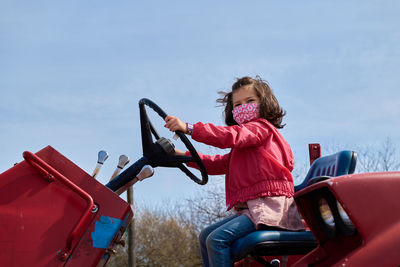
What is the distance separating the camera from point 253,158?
116 inches

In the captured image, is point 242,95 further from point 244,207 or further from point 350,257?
point 350,257

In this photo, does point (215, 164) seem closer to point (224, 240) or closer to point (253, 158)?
point (253, 158)

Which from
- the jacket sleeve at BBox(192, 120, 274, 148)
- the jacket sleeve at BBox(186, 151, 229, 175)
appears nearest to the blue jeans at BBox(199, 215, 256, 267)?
the jacket sleeve at BBox(192, 120, 274, 148)

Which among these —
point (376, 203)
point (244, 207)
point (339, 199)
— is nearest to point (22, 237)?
point (244, 207)

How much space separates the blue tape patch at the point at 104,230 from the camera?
92.4 inches

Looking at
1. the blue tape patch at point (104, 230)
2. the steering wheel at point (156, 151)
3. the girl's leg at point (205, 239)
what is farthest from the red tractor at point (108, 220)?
the girl's leg at point (205, 239)

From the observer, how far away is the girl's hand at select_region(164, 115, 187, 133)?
2.83 metres

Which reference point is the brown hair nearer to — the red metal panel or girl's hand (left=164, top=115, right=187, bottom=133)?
girl's hand (left=164, top=115, right=187, bottom=133)

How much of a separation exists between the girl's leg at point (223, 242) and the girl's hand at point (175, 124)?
0.59 m

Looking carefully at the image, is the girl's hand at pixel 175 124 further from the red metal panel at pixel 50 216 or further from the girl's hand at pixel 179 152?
the red metal panel at pixel 50 216

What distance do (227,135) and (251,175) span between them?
0.29 m

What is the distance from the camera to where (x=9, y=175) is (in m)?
2.38

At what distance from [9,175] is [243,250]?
1193mm

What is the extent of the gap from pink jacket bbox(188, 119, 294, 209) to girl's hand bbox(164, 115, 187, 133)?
0.07m
